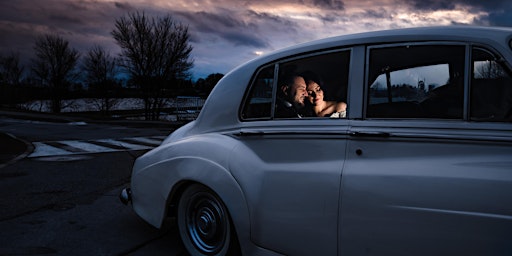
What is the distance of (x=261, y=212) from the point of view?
8.75 feet

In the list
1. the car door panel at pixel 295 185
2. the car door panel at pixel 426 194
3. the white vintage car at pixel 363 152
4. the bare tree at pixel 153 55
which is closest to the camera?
the car door panel at pixel 426 194

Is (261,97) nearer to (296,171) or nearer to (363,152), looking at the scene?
(296,171)

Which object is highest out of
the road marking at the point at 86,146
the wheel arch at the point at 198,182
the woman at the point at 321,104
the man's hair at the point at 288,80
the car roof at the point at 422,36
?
the car roof at the point at 422,36

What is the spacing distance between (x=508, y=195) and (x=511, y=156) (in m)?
0.19

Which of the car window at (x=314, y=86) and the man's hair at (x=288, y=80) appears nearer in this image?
the car window at (x=314, y=86)

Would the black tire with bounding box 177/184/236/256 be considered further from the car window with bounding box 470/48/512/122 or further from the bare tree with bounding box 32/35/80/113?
the bare tree with bounding box 32/35/80/113

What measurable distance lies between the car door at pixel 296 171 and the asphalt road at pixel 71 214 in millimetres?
1205

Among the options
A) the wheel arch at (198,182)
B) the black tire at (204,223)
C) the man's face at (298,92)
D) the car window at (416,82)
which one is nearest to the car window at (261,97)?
the man's face at (298,92)

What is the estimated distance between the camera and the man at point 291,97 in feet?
9.09

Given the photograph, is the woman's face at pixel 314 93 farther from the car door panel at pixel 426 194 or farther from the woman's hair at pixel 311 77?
the car door panel at pixel 426 194

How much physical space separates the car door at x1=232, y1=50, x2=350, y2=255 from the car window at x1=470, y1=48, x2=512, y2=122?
0.70 meters

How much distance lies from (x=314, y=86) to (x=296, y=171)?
1.95 feet

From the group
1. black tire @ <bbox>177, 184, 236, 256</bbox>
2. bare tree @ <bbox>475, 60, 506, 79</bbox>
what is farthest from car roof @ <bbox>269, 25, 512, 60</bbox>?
black tire @ <bbox>177, 184, 236, 256</bbox>

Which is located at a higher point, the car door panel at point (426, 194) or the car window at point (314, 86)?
the car window at point (314, 86)
